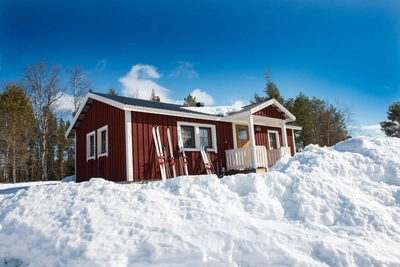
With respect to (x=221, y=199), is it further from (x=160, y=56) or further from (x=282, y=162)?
(x=160, y=56)

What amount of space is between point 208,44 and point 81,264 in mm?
11167

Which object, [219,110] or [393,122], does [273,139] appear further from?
[393,122]

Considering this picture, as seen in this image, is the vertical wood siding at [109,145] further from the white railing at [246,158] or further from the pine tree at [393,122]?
the pine tree at [393,122]

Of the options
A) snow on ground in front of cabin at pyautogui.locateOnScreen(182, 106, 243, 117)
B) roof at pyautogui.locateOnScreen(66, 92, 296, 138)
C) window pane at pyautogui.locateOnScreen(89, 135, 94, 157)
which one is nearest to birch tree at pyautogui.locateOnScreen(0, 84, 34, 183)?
roof at pyautogui.locateOnScreen(66, 92, 296, 138)

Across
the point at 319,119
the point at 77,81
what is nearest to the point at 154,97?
the point at 77,81

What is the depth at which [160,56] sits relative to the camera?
14125 millimetres

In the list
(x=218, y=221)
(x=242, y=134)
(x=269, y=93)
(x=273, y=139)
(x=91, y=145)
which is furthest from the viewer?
(x=269, y=93)

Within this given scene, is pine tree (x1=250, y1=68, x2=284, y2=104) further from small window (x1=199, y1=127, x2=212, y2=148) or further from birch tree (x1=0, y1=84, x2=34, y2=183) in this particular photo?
birch tree (x1=0, y1=84, x2=34, y2=183)

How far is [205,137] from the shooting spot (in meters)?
11.2

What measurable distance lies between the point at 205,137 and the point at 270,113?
11.3 feet

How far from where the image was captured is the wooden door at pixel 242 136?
12.4 meters

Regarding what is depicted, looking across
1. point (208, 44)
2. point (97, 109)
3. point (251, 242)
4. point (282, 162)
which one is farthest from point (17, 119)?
point (251, 242)

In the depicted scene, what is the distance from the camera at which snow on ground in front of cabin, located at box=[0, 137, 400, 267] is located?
3479mm

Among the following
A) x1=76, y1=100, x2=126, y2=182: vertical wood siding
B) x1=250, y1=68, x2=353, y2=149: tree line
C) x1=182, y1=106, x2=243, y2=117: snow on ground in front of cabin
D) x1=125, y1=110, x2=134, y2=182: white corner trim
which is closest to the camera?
x1=125, y1=110, x2=134, y2=182: white corner trim
